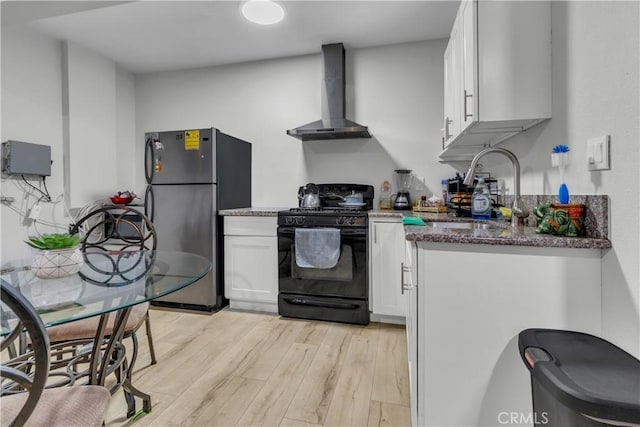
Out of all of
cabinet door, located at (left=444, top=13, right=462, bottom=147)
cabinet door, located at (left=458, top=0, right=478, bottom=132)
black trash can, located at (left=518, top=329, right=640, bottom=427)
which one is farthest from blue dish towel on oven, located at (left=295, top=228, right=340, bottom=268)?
black trash can, located at (left=518, top=329, right=640, bottom=427)

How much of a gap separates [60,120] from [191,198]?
5.09ft

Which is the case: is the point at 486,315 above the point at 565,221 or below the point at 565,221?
below

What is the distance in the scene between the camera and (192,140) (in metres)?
2.80

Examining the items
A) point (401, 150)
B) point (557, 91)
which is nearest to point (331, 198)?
point (401, 150)


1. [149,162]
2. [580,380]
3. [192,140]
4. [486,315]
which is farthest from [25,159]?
[580,380]

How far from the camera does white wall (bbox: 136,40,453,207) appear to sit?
302 cm

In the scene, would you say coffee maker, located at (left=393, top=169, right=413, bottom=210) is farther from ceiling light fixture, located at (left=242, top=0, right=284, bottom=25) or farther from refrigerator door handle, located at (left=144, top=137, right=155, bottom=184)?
refrigerator door handle, located at (left=144, top=137, right=155, bottom=184)

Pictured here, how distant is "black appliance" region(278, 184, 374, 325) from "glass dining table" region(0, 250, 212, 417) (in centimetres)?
104

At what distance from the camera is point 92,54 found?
127 inches

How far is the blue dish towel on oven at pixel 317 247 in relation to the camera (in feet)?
8.21

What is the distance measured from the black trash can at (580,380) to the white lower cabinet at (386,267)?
145 cm

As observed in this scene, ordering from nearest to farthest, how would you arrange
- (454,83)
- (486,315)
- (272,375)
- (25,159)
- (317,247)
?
(486,315) → (272,375) → (454,83) → (317,247) → (25,159)

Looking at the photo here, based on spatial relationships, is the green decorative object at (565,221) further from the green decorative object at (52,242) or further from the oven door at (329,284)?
the green decorative object at (52,242)

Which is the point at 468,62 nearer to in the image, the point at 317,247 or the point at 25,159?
the point at 317,247
